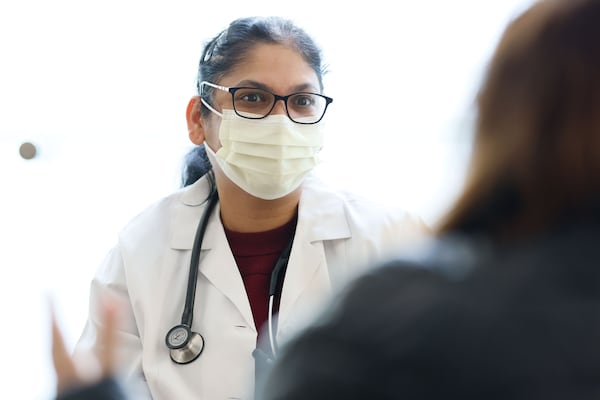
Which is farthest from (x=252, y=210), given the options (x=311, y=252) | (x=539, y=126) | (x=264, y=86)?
(x=539, y=126)

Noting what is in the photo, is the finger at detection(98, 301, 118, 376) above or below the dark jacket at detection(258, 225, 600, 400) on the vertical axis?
below

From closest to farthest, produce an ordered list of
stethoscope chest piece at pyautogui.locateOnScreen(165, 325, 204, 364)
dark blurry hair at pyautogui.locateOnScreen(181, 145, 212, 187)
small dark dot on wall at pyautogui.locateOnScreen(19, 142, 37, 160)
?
1. stethoscope chest piece at pyautogui.locateOnScreen(165, 325, 204, 364)
2. dark blurry hair at pyautogui.locateOnScreen(181, 145, 212, 187)
3. small dark dot on wall at pyautogui.locateOnScreen(19, 142, 37, 160)

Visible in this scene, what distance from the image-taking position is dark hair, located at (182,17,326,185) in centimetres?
152

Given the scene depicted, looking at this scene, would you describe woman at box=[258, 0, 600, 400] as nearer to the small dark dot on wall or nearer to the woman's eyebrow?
the woman's eyebrow

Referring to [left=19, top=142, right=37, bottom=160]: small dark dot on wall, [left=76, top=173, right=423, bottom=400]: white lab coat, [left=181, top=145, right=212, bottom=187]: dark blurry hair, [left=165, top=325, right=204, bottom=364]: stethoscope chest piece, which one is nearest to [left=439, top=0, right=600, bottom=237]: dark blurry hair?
[left=76, top=173, right=423, bottom=400]: white lab coat

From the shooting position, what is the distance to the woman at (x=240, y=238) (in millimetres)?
1371

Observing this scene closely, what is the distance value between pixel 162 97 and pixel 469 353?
5.27 ft

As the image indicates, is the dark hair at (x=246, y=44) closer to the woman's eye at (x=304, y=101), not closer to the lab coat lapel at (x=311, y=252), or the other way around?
the woman's eye at (x=304, y=101)

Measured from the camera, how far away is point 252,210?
1560 millimetres

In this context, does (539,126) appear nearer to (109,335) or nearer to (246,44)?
(109,335)

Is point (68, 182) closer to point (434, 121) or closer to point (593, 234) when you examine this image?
point (434, 121)

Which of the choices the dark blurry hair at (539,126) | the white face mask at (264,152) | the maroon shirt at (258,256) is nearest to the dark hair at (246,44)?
the white face mask at (264,152)

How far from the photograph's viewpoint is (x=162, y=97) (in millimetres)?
1895

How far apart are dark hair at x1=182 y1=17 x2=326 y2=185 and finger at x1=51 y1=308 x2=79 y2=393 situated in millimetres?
860
